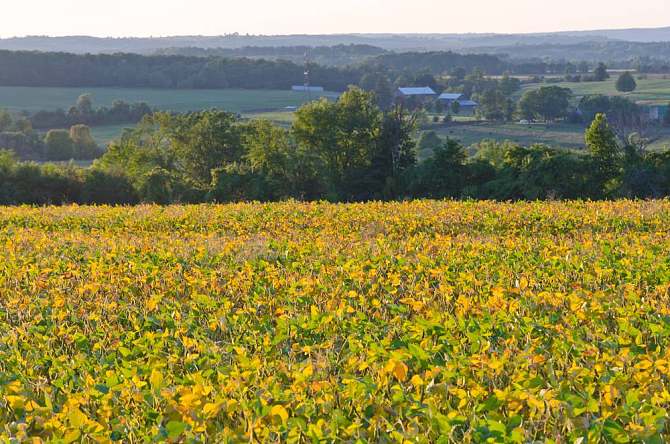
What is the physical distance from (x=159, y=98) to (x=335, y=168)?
89.9 metres

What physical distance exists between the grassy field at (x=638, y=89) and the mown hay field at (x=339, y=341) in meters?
141

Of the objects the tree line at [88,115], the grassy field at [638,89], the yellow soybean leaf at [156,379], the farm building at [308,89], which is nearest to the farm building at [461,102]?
the grassy field at [638,89]

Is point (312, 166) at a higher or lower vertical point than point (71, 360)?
lower

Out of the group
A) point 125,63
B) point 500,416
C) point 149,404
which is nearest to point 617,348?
point 500,416

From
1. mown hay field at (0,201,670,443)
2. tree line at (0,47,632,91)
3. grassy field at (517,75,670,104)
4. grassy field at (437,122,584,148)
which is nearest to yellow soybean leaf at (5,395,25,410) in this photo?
mown hay field at (0,201,670,443)

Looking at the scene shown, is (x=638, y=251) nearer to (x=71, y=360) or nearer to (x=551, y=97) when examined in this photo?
(x=71, y=360)

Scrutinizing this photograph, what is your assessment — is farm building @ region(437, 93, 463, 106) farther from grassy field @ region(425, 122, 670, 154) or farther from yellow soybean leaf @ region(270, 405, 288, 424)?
yellow soybean leaf @ region(270, 405, 288, 424)

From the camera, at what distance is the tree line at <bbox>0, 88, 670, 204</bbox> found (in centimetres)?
4653

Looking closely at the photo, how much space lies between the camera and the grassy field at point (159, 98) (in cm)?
12988

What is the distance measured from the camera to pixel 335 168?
193ft

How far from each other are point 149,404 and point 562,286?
519cm

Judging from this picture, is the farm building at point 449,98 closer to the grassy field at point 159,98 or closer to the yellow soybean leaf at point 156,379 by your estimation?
the grassy field at point 159,98

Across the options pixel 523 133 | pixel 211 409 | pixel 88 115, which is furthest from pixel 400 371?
pixel 88 115

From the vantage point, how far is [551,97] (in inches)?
4978
